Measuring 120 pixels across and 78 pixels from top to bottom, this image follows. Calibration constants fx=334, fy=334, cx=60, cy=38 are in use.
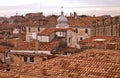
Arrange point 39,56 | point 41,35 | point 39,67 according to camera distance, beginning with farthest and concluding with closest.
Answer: point 41,35, point 39,56, point 39,67

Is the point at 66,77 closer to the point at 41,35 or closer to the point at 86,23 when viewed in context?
the point at 41,35

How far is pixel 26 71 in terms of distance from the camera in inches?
456

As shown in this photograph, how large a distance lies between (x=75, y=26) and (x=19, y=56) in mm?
22711

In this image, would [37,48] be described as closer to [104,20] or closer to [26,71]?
[26,71]

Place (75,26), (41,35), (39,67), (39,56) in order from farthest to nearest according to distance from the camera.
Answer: (75,26), (41,35), (39,56), (39,67)

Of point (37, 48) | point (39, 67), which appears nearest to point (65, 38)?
point (37, 48)

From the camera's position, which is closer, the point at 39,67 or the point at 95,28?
the point at 39,67

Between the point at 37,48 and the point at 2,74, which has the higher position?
the point at 2,74

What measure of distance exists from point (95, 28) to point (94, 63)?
36.0 m

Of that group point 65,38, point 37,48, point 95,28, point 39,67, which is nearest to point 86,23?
point 95,28

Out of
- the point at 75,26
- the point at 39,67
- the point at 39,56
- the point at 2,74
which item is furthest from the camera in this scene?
the point at 75,26

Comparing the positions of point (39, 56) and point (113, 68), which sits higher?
point (113, 68)

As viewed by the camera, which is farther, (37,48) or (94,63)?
(37,48)

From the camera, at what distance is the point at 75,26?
45500 mm
